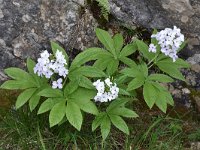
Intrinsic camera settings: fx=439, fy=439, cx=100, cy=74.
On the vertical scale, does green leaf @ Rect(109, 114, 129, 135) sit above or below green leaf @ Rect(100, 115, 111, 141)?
above

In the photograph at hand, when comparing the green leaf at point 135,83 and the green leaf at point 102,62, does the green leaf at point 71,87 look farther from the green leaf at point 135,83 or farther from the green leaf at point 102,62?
the green leaf at point 135,83

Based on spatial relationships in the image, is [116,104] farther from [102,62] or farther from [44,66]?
[44,66]

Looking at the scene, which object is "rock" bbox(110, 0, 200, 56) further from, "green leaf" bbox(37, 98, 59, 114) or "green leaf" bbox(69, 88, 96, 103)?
"green leaf" bbox(37, 98, 59, 114)

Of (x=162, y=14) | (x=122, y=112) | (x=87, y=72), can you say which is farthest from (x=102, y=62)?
(x=162, y=14)

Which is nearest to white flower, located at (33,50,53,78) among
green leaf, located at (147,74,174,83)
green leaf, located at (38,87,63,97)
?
green leaf, located at (38,87,63,97)

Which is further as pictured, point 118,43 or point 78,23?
point 78,23

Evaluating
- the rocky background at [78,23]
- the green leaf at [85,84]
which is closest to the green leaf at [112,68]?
the green leaf at [85,84]

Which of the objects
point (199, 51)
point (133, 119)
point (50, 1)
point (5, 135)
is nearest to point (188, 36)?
point (199, 51)
